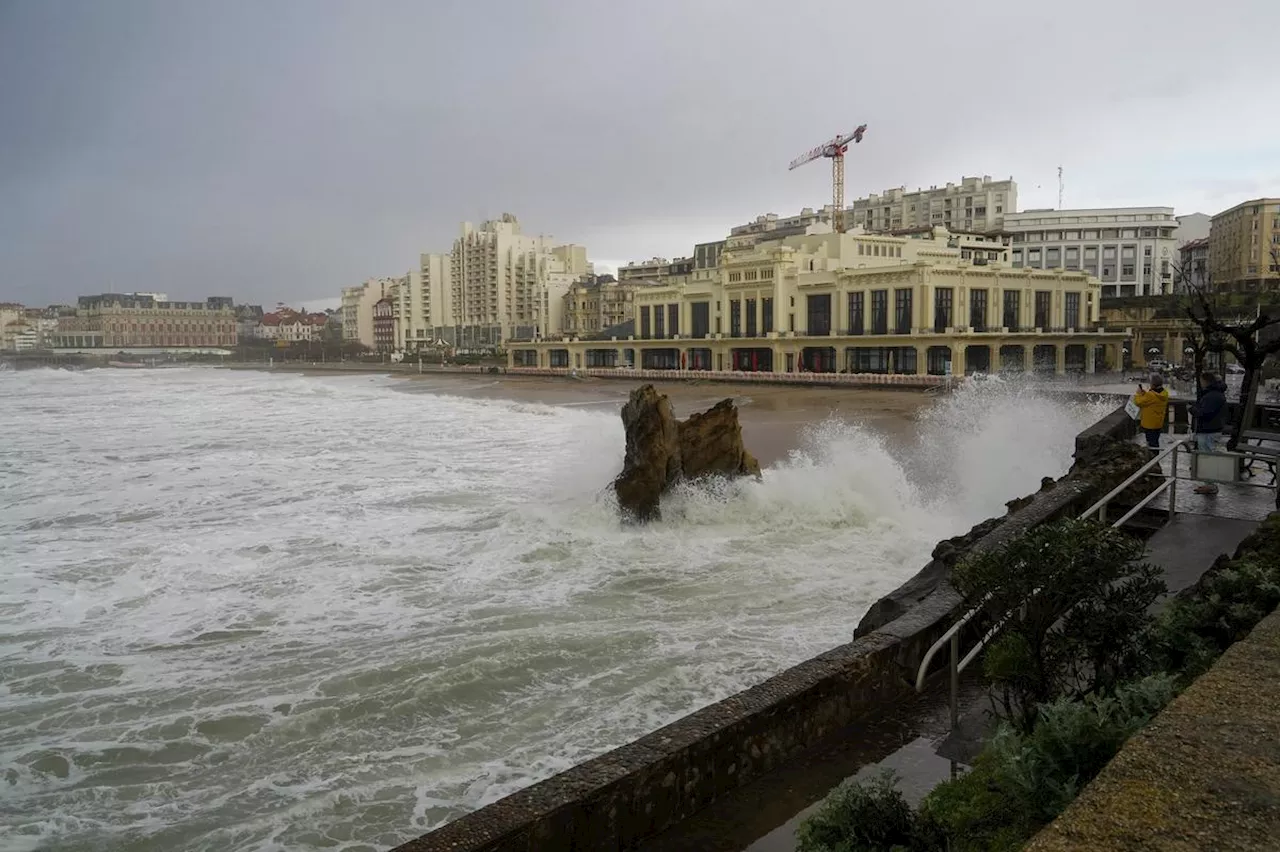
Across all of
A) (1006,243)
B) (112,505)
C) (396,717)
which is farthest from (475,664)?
(1006,243)

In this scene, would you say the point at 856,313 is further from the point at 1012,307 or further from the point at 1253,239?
the point at 1253,239

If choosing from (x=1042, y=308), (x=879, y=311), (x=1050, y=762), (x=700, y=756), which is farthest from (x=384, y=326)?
(x=1050, y=762)

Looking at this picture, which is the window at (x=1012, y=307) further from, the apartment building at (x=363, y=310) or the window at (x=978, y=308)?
the apartment building at (x=363, y=310)

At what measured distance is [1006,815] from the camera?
3.76 m

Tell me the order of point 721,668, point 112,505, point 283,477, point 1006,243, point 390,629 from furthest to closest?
point 1006,243
point 283,477
point 112,505
point 390,629
point 721,668

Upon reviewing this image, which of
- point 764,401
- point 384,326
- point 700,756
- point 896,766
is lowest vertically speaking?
point 764,401

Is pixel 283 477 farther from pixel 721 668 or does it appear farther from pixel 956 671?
pixel 956 671

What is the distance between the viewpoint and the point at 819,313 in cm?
6919

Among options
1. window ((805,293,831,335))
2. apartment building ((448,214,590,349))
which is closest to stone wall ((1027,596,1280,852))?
window ((805,293,831,335))

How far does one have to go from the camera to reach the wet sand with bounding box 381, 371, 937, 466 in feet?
102

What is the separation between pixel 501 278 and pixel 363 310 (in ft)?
173

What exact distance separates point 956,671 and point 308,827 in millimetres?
4442

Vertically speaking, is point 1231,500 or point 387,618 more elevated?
point 1231,500

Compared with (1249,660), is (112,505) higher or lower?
lower
